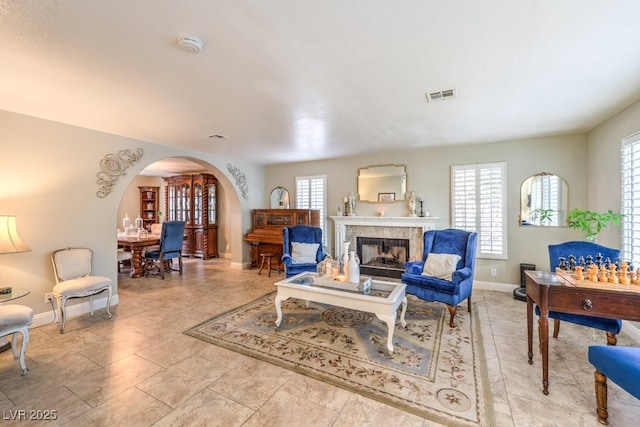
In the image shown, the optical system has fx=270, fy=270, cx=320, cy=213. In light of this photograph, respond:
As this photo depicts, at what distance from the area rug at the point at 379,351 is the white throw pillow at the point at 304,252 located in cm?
97

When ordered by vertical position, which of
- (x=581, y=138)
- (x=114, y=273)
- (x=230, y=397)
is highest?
(x=581, y=138)

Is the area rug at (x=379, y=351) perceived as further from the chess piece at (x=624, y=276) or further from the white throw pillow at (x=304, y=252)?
the chess piece at (x=624, y=276)

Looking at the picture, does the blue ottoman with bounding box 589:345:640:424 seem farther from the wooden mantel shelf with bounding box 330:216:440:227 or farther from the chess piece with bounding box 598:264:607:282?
the wooden mantel shelf with bounding box 330:216:440:227

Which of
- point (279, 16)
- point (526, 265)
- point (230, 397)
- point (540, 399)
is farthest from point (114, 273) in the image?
point (526, 265)

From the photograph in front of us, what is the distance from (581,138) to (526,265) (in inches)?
82.3

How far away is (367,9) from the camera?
5.05 ft

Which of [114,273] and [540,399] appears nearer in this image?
[540,399]

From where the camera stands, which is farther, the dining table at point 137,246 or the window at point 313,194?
the window at point 313,194

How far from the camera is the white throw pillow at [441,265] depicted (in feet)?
11.7

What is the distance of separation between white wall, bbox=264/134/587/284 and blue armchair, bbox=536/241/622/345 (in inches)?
69.6

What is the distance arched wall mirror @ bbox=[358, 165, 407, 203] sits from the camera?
5.35 m

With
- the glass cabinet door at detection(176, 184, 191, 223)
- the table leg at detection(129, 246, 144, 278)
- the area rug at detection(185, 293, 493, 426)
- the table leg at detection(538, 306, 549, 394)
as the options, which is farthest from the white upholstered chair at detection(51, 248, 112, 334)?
the table leg at detection(538, 306, 549, 394)

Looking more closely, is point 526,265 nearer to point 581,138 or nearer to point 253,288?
point 581,138

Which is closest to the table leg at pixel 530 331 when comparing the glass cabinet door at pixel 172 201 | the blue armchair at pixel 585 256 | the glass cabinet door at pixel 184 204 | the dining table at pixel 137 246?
the blue armchair at pixel 585 256
